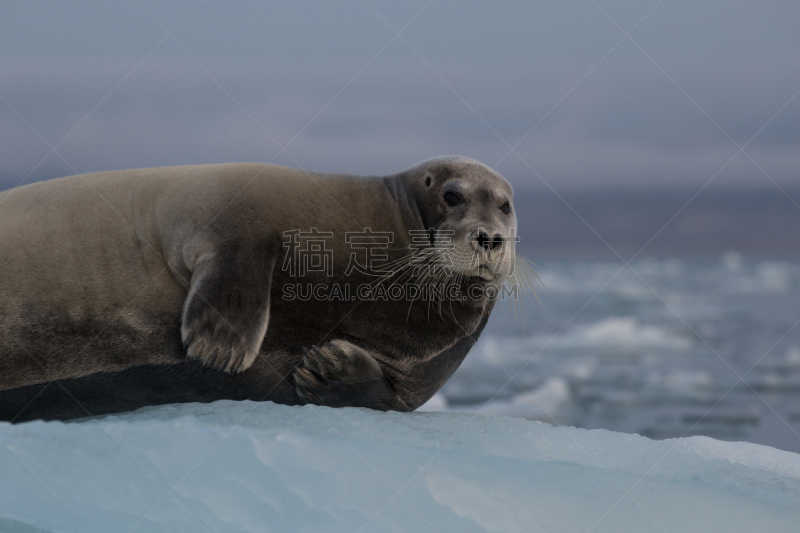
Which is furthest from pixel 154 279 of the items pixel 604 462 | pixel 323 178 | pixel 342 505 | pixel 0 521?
pixel 604 462

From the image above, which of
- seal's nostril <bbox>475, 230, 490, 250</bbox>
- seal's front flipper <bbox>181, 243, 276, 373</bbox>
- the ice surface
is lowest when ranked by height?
the ice surface

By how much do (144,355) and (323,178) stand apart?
1.43 m

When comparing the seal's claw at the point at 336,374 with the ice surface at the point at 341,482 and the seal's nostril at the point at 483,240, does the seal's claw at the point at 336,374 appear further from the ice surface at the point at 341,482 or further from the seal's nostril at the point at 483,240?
the seal's nostril at the point at 483,240

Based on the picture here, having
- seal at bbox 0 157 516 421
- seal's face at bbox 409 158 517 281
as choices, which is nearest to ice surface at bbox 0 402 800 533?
seal at bbox 0 157 516 421

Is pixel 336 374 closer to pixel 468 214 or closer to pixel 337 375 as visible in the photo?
pixel 337 375

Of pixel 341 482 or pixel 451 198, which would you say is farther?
pixel 451 198

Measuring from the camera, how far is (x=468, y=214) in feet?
14.9

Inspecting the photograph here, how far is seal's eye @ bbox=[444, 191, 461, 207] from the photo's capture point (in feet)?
15.3

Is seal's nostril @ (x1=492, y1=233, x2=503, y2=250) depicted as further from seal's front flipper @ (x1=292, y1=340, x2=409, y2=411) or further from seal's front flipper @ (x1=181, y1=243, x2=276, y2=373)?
seal's front flipper @ (x1=181, y1=243, x2=276, y2=373)

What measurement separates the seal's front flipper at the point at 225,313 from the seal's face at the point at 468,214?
1065 mm

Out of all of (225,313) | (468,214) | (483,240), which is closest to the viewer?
(225,313)

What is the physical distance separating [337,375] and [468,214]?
1146 millimetres

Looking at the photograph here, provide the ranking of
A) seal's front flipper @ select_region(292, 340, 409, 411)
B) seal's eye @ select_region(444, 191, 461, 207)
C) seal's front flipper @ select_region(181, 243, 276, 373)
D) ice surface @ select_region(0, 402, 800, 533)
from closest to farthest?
ice surface @ select_region(0, 402, 800, 533), seal's front flipper @ select_region(181, 243, 276, 373), seal's front flipper @ select_region(292, 340, 409, 411), seal's eye @ select_region(444, 191, 461, 207)

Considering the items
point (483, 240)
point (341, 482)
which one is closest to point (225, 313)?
point (341, 482)
